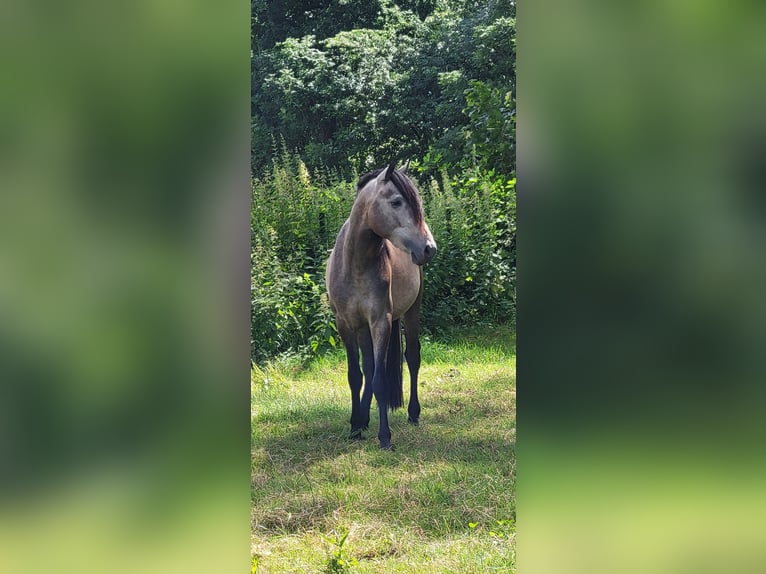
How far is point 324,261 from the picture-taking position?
19.6ft

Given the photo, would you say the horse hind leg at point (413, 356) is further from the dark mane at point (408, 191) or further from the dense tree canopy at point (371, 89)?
the dense tree canopy at point (371, 89)

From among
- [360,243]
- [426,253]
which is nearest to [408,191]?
[426,253]

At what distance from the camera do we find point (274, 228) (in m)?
6.02

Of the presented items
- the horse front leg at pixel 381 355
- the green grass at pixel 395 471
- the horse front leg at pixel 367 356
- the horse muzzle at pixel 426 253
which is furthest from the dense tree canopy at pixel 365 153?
the horse muzzle at pixel 426 253

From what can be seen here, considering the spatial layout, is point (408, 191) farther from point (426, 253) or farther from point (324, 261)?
point (324, 261)

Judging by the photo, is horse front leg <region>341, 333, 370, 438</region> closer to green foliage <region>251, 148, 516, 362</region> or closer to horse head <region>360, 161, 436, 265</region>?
horse head <region>360, 161, 436, 265</region>
